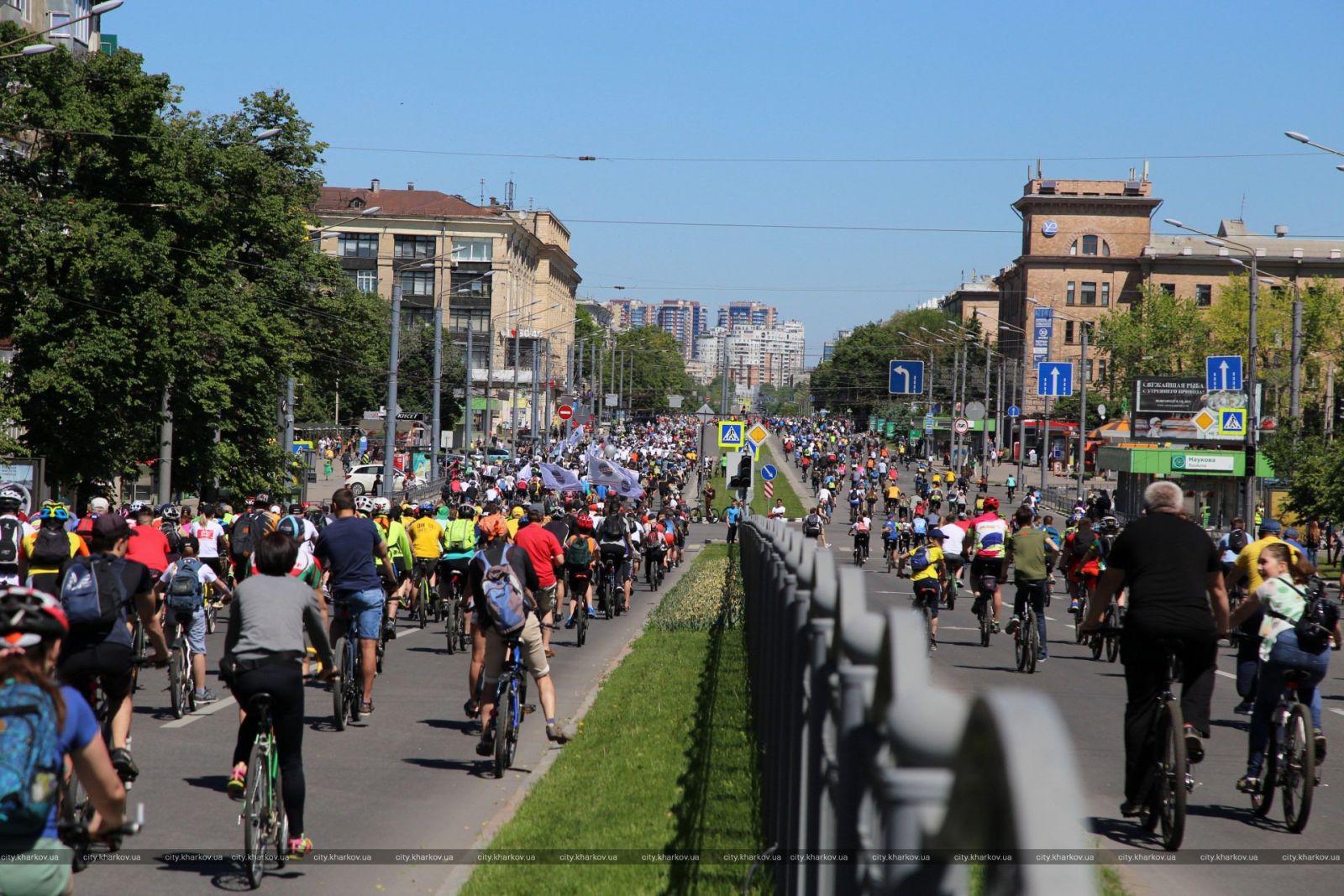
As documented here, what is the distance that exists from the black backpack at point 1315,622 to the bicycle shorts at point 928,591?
37.3 feet

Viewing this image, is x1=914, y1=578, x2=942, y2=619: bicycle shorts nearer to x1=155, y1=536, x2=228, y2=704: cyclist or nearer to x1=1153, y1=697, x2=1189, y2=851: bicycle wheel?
x1=155, y1=536, x2=228, y2=704: cyclist

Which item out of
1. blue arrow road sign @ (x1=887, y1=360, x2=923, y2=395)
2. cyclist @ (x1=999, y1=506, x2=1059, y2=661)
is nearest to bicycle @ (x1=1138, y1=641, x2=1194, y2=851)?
cyclist @ (x1=999, y1=506, x2=1059, y2=661)

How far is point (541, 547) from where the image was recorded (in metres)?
15.6

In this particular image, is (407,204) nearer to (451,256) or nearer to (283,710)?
(451,256)

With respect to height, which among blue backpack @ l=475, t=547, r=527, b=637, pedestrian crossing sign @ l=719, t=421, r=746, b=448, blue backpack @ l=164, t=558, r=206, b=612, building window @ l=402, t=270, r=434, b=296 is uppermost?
building window @ l=402, t=270, r=434, b=296

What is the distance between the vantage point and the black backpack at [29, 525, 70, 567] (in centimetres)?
960

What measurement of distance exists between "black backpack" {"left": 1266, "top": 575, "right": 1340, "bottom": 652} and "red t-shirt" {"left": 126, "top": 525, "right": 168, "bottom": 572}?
342 inches

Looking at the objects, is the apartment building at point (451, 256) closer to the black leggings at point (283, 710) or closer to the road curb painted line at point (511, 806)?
the road curb painted line at point (511, 806)

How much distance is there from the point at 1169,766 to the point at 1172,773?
48 millimetres

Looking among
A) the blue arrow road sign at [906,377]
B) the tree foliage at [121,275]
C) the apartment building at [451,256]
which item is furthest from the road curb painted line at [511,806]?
the apartment building at [451,256]

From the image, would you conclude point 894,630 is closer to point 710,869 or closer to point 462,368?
point 710,869

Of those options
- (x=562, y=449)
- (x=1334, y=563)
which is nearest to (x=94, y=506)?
(x=1334, y=563)

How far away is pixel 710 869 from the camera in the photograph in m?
7.70

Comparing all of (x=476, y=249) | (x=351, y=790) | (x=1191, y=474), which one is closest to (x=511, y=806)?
(x=351, y=790)
